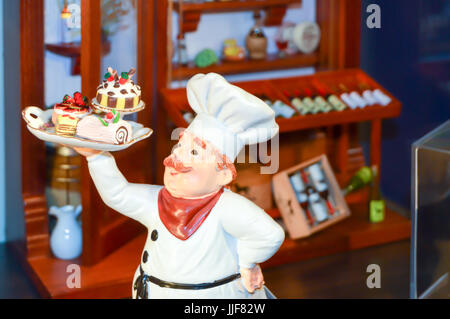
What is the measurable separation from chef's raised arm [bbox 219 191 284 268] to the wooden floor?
1320 mm

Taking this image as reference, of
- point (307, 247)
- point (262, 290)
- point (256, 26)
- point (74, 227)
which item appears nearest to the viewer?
point (262, 290)

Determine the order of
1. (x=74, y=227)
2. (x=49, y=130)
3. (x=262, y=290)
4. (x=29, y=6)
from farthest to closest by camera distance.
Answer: (x=74, y=227) < (x=29, y=6) < (x=262, y=290) < (x=49, y=130)

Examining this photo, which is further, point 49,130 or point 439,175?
point 439,175

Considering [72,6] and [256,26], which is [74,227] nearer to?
[72,6]

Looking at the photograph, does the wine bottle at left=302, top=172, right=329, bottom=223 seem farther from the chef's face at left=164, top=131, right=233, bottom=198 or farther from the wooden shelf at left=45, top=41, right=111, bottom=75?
the chef's face at left=164, top=131, right=233, bottom=198

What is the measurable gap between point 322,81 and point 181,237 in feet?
6.73

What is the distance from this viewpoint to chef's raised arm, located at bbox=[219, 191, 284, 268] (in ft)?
7.86

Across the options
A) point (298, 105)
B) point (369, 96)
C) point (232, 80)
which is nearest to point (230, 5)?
point (232, 80)

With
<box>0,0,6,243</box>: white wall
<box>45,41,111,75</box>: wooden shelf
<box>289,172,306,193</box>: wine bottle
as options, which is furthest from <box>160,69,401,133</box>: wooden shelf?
<box>0,0,6,243</box>: white wall

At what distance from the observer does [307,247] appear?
159 inches

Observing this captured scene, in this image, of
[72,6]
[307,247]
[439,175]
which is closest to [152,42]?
[72,6]

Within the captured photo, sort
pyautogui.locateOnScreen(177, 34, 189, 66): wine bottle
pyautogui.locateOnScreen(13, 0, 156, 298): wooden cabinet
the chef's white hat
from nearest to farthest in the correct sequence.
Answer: the chef's white hat
pyautogui.locateOnScreen(13, 0, 156, 298): wooden cabinet
pyautogui.locateOnScreen(177, 34, 189, 66): wine bottle

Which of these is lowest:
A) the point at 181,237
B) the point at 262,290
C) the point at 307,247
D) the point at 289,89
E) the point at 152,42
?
the point at 307,247

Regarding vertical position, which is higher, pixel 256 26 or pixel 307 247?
pixel 256 26
